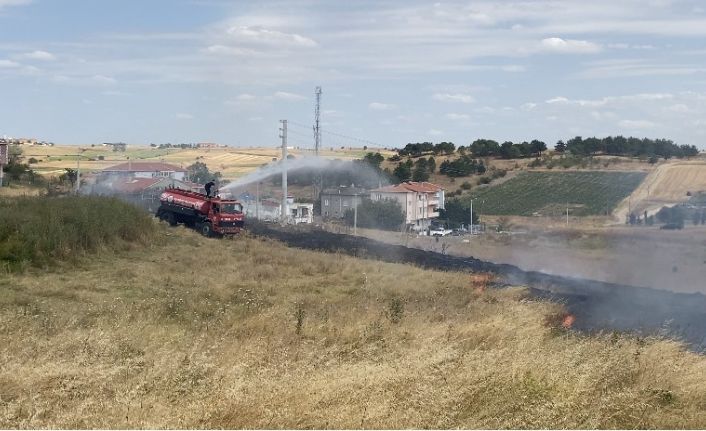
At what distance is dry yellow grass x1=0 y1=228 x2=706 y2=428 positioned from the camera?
5262mm

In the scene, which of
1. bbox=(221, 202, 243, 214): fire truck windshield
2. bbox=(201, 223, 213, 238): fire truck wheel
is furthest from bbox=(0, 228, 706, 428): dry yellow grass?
bbox=(221, 202, 243, 214): fire truck windshield

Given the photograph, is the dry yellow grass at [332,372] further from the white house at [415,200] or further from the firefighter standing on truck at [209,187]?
the white house at [415,200]

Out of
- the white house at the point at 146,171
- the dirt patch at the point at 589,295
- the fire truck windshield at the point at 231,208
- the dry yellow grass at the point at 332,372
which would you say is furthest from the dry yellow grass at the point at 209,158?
the dry yellow grass at the point at 332,372

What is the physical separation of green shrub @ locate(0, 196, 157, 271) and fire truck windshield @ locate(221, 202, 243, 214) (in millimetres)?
4014

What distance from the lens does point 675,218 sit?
36.0 metres

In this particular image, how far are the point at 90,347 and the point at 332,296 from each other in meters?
10.1

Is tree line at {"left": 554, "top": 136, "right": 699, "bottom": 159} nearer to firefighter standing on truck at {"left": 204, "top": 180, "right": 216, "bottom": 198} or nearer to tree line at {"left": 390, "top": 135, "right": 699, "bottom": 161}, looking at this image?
tree line at {"left": 390, "top": 135, "right": 699, "bottom": 161}

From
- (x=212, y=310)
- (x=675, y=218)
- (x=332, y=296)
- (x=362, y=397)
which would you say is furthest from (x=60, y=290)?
(x=675, y=218)

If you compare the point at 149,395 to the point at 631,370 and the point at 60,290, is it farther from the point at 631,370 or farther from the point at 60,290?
the point at 60,290

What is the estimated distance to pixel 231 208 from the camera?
30.1 meters

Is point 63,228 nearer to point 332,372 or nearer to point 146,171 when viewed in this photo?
point 332,372

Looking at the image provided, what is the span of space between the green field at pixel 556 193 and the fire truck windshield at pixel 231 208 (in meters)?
25.6

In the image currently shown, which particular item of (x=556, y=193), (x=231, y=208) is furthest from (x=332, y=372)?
(x=556, y=193)

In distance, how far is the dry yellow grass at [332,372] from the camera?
5262 mm
